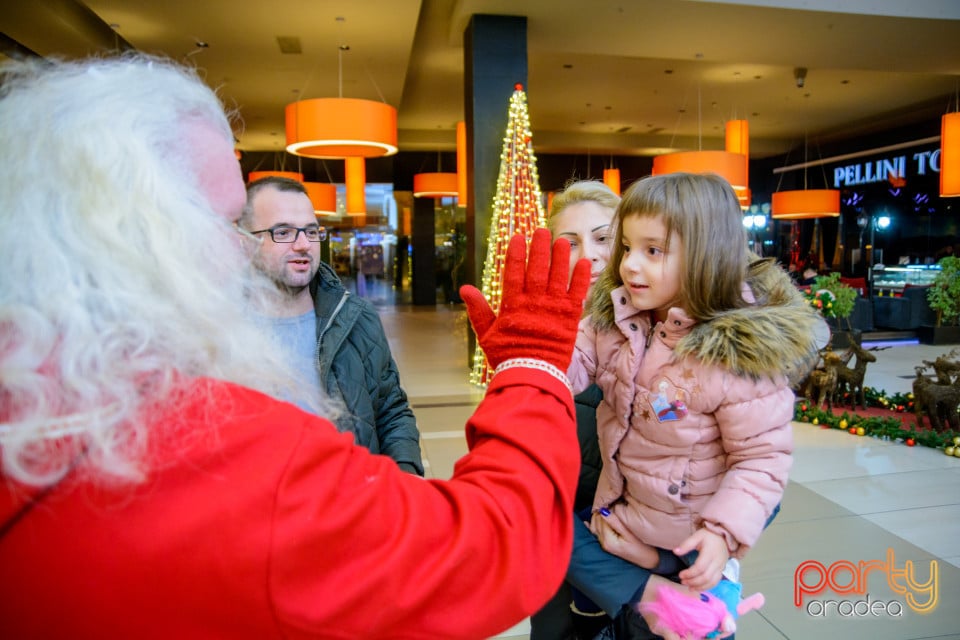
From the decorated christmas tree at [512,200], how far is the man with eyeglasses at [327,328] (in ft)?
11.5

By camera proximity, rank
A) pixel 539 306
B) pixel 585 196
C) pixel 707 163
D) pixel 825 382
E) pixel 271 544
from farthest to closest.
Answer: pixel 707 163, pixel 825 382, pixel 585 196, pixel 539 306, pixel 271 544

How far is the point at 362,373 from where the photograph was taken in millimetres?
1664

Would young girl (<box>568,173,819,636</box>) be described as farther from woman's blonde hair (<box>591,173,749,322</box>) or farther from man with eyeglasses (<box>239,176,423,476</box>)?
man with eyeglasses (<box>239,176,423,476</box>)

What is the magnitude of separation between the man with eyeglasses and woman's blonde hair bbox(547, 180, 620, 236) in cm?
65

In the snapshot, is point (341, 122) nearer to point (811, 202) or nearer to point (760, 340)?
point (760, 340)

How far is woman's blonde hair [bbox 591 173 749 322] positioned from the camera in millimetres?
1235

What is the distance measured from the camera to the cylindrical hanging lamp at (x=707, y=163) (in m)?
7.82

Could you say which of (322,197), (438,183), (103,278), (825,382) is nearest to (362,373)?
(103,278)

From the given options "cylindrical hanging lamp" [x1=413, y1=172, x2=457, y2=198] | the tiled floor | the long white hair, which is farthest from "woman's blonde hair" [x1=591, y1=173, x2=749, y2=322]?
"cylindrical hanging lamp" [x1=413, y1=172, x2=457, y2=198]

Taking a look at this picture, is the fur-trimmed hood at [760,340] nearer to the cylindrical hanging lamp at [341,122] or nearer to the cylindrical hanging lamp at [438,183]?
the cylindrical hanging lamp at [341,122]

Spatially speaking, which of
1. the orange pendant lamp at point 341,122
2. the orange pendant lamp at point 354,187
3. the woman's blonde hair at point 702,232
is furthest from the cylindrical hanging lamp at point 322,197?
the woman's blonde hair at point 702,232

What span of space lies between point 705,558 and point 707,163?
769 centimetres

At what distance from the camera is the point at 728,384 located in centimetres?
118

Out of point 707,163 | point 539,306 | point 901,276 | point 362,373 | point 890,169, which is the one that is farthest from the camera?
point 890,169
